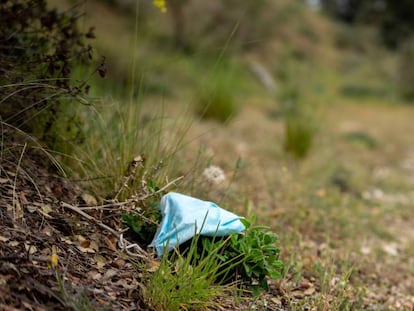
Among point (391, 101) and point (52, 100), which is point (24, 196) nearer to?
point (52, 100)

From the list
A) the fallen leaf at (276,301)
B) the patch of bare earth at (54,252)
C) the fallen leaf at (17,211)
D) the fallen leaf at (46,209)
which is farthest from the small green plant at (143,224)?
the fallen leaf at (276,301)

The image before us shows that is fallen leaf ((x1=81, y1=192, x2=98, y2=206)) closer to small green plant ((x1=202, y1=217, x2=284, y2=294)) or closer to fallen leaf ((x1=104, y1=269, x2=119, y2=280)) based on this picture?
fallen leaf ((x1=104, y1=269, x2=119, y2=280))

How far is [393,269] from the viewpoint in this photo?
3104mm

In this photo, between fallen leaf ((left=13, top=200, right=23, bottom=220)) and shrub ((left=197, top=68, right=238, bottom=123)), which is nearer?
fallen leaf ((left=13, top=200, right=23, bottom=220))

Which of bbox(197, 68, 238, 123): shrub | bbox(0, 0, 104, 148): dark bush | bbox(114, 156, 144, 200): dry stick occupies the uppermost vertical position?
bbox(0, 0, 104, 148): dark bush

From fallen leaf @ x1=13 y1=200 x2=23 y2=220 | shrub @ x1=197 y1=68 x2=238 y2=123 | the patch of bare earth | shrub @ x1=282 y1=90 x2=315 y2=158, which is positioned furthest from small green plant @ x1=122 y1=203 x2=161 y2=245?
shrub @ x1=197 y1=68 x2=238 y2=123

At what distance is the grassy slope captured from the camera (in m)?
2.62

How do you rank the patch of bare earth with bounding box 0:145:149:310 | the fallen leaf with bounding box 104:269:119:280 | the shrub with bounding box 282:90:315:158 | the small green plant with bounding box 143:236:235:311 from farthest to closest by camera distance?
1. the shrub with bounding box 282:90:315:158
2. the fallen leaf with bounding box 104:269:119:280
3. the small green plant with bounding box 143:236:235:311
4. the patch of bare earth with bounding box 0:145:149:310

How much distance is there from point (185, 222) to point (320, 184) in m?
2.56

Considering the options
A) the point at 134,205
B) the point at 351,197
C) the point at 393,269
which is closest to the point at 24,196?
the point at 134,205

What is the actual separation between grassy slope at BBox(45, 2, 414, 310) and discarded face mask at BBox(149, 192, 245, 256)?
332 millimetres

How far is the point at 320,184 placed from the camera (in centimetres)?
→ 448

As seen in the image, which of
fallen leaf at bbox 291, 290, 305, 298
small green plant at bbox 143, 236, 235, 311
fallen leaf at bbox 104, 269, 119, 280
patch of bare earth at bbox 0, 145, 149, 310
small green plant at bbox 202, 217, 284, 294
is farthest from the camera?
fallen leaf at bbox 291, 290, 305, 298

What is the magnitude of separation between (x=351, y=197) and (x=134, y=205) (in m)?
2.59
